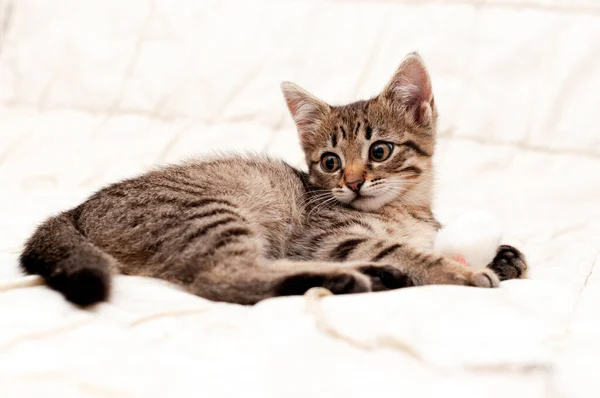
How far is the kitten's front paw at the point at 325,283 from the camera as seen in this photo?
1453 millimetres

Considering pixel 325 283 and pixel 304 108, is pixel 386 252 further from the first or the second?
pixel 304 108

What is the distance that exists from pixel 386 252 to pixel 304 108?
2.23 ft

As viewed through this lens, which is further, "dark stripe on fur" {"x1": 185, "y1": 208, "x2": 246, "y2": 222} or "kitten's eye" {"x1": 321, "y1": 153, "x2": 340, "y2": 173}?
"kitten's eye" {"x1": 321, "y1": 153, "x2": 340, "y2": 173}

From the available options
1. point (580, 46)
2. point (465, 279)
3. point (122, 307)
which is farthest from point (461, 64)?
point (122, 307)

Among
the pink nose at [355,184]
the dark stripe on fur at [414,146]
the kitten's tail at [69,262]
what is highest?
the dark stripe on fur at [414,146]

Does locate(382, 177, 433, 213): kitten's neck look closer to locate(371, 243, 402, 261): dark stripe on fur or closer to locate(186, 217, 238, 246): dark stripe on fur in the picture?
locate(371, 243, 402, 261): dark stripe on fur

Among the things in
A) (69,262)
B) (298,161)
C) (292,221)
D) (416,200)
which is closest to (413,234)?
(416,200)

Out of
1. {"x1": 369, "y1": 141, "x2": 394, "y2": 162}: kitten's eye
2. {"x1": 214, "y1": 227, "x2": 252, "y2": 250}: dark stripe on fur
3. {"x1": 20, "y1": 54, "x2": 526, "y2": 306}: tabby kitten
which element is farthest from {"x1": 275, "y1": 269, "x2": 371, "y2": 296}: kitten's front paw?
{"x1": 369, "y1": 141, "x2": 394, "y2": 162}: kitten's eye

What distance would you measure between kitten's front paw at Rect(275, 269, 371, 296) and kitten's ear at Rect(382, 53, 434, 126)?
2.55ft

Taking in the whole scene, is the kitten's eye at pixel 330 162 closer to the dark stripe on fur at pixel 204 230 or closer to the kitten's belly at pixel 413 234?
the kitten's belly at pixel 413 234

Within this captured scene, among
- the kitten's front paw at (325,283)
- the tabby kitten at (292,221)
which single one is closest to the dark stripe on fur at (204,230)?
the tabby kitten at (292,221)

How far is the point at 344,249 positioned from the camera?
184 cm

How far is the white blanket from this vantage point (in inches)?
43.4

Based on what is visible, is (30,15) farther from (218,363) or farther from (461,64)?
(218,363)
